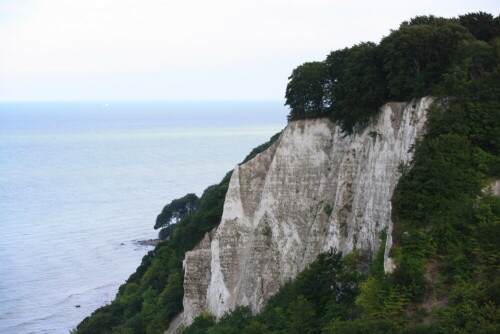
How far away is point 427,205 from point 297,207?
12.5m

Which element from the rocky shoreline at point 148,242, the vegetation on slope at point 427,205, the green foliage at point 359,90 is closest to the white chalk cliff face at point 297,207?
the green foliage at point 359,90

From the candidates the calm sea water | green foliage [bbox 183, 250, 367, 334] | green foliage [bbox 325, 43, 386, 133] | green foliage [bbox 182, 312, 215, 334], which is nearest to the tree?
green foliage [bbox 325, 43, 386, 133]

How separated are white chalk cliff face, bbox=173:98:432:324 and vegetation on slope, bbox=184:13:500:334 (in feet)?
4.34

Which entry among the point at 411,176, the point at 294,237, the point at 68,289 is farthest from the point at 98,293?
the point at 411,176

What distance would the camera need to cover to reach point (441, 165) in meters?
27.5

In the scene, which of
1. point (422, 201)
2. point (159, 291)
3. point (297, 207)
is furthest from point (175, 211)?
point (422, 201)

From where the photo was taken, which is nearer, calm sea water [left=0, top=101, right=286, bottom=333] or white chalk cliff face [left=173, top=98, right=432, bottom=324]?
white chalk cliff face [left=173, top=98, right=432, bottom=324]

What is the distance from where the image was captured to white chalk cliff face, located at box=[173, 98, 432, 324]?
32.6m

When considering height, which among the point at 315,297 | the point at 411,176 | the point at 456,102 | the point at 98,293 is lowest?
the point at 98,293

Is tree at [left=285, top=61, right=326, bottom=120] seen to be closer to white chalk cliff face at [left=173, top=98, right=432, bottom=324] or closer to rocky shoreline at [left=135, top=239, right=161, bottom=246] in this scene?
white chalk cliff face at [left=173, top=98, right=432, bottom=324]

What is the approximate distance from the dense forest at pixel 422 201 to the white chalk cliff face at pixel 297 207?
3.83 ft

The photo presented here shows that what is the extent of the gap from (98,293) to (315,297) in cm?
4516

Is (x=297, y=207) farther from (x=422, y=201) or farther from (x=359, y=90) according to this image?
(x=422, y=201)

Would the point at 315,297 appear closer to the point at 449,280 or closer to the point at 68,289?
the point at 449,280
